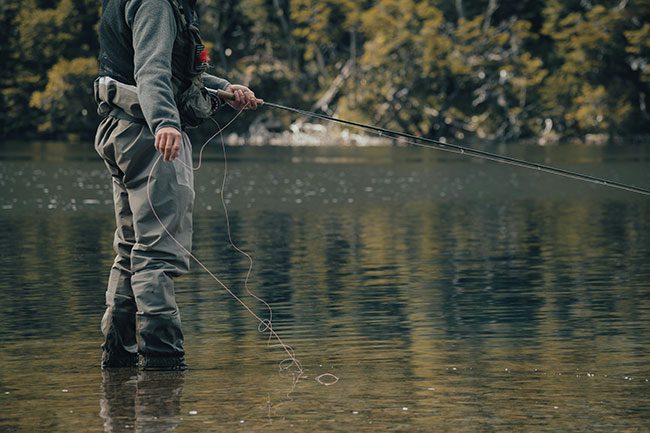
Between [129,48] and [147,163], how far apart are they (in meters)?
0.48

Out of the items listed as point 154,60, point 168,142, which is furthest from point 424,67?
point 168,142

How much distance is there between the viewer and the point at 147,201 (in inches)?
283

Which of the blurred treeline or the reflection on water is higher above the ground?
the reflection on water

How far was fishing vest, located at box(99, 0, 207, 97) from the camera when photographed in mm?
7219

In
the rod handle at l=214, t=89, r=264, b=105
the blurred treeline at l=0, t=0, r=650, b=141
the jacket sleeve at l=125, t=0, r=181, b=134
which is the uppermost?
the jacket sleeve at l=125, t=0, r=181, b=134

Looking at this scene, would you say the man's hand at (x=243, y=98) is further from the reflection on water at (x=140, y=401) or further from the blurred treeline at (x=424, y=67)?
the blurred treeline at (x=424, y=67)

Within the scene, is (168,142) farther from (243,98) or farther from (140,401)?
(140,401)

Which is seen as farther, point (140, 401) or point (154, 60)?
point (154, 60)

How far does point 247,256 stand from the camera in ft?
44.3

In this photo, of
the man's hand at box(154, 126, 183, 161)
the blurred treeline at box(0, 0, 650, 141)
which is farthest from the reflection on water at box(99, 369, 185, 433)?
the blurred treeline at box(0, 0, 650, 141)

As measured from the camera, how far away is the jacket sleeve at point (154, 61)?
6.97 metres

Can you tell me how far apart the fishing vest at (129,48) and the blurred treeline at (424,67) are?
57.8 meters

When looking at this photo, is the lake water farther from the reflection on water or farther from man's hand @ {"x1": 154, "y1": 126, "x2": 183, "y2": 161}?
man's hand @ {"x1": 154, "y1": 126, "x2": 183, "y2": 161}

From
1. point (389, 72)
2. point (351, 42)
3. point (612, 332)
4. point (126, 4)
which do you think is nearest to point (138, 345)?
point (126, 4)
